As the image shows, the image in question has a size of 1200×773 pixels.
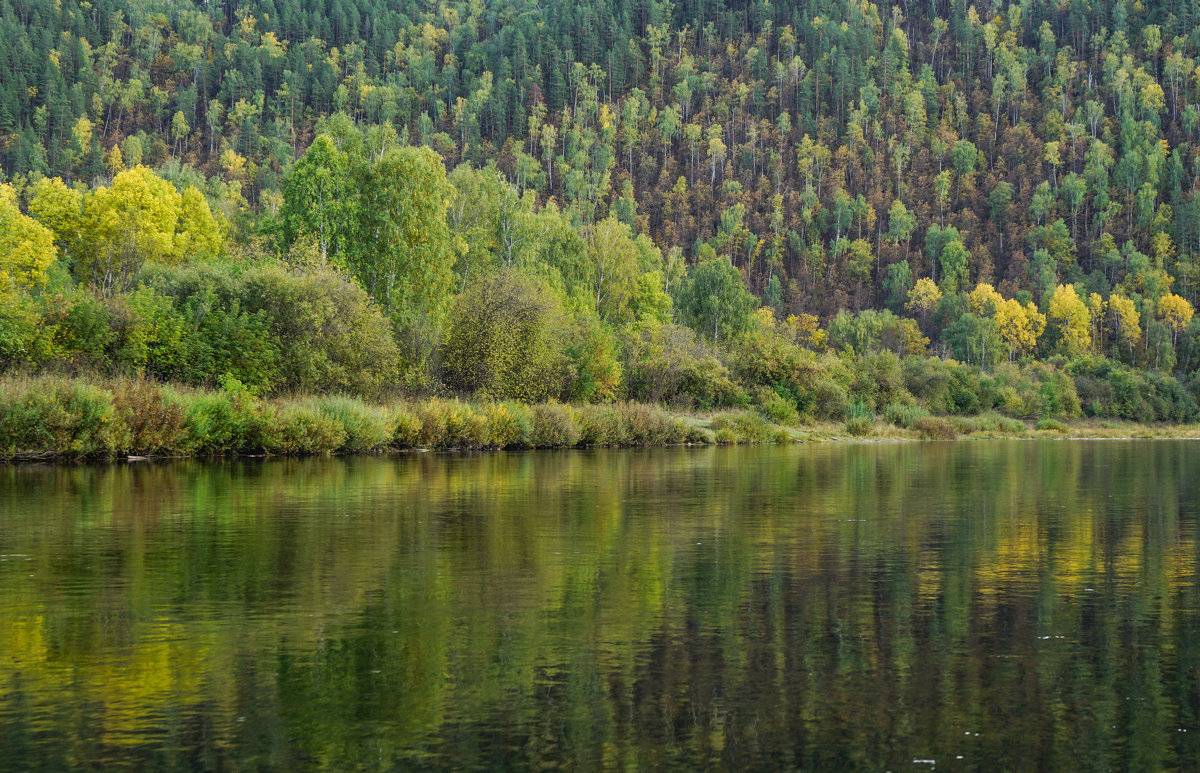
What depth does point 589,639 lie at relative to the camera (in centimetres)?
1110

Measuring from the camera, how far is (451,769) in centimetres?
729

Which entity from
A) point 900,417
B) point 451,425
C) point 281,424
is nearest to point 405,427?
point 451,425

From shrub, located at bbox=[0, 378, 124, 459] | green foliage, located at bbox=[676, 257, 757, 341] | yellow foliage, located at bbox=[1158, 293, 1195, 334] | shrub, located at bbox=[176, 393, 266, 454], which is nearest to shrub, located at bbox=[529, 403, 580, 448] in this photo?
shrub, located at bbox=[176, 393, 266, 454]

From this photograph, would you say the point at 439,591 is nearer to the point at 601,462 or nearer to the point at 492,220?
the point at 601,462

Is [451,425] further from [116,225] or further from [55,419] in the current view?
[116,225]

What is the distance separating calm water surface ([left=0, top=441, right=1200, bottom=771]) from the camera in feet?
25.8

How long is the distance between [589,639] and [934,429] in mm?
86231

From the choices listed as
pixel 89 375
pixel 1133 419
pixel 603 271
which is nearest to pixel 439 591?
pixel 89 375

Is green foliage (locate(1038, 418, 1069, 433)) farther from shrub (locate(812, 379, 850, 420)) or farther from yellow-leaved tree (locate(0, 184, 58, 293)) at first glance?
yellow-leaved tree (locate(0, 184, 58, 293))

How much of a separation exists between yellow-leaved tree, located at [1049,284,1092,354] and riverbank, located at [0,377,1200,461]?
400 ft

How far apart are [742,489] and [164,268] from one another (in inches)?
1406

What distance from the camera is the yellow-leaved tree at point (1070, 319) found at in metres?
178

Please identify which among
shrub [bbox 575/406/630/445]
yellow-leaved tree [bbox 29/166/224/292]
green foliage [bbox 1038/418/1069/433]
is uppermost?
yellow-leaved tree [bbox 29/166/224/292]

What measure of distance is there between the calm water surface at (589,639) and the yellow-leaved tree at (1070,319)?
16567 cm
